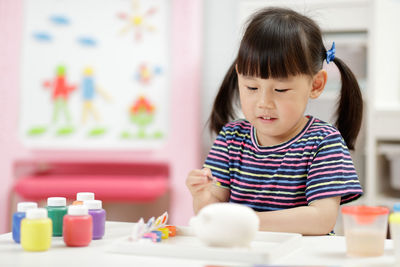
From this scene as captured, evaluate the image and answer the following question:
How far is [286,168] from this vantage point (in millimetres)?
1102

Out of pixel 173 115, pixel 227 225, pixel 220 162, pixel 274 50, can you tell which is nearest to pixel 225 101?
pixel 220 162

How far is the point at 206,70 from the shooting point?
8.68 ft

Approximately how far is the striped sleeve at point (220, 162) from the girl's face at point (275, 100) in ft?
0.41

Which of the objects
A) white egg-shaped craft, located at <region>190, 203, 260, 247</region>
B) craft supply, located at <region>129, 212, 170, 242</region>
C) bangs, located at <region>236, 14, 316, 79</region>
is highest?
bangs, located at <region>236, 14, 316, 79</region>

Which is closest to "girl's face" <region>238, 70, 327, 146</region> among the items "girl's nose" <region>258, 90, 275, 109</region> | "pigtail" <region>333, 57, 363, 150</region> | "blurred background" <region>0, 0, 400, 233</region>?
"girl's nose" <region>258, 90, 275, 109</region>

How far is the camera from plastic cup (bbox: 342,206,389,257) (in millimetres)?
729

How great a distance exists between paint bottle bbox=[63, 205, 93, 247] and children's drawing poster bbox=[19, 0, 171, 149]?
1755mm

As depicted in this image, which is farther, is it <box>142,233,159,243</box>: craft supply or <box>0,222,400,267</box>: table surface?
<box>142,233,159,243</box>: craft supply

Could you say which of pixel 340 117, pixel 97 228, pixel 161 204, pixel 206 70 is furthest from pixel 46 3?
pixel 97 228

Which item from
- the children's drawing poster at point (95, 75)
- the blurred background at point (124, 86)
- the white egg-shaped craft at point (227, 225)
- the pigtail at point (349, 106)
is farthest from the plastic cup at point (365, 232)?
the children's drawing poster at point (95, 75)

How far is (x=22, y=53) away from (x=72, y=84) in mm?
264

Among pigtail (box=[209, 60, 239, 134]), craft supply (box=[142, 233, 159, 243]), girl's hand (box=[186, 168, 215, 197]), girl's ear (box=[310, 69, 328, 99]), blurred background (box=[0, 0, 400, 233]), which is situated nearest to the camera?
craft supply (box=[142, 233, 159, 243])

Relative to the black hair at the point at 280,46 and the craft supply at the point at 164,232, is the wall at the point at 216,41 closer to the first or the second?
the black hair at the point at 280,46

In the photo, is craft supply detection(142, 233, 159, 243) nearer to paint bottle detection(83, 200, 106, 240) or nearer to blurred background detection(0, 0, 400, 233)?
paint bottle detection(83, 200, 106, 240)
